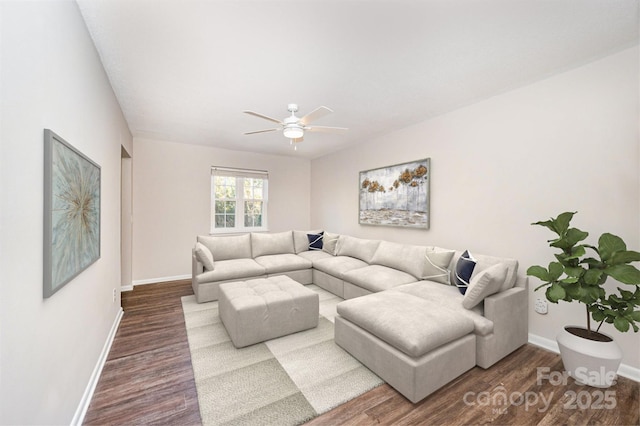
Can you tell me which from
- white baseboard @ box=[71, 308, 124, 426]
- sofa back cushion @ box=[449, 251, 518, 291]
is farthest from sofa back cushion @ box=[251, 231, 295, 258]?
sofa back cushion @ box=[449, 251, 518, 291]

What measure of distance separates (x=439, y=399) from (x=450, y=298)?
0.99 m

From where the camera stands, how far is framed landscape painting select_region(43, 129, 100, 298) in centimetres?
121

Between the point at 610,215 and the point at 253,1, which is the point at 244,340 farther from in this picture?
the point at 610,215

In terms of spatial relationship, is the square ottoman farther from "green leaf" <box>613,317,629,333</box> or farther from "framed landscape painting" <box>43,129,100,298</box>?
"green leaf" <box>613,317,629,333</box>

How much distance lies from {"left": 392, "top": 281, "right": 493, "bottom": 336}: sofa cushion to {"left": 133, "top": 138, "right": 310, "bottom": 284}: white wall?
4029 millimetres

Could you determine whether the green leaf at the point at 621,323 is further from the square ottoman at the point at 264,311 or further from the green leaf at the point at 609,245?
the square ottoman at the point at 264,311

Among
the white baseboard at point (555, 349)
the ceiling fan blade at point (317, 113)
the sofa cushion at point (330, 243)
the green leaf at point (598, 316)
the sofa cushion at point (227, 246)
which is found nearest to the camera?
the green leaf at point (598, 316)

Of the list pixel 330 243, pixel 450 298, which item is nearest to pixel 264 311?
pixel 450 298

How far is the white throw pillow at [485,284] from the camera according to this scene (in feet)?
7.35

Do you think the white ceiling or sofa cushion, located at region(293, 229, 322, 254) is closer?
the white ceiling

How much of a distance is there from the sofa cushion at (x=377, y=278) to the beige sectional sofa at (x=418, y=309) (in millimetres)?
13

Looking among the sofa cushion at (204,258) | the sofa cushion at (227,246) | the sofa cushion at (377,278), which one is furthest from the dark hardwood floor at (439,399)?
the sofa cushion at (227,246)

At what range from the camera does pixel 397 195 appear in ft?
13.8

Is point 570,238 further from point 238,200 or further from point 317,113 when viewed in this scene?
point 238,200
